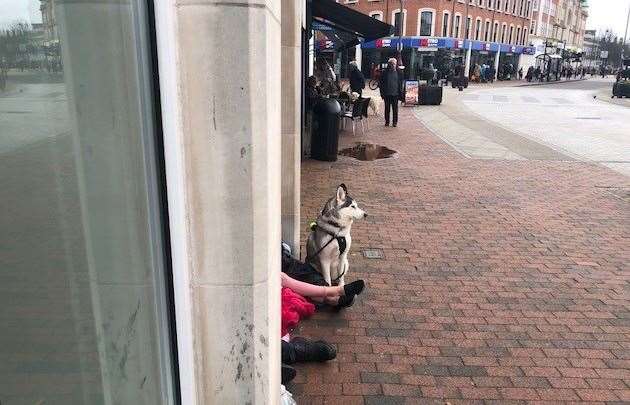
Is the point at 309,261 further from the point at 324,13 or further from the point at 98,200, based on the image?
the point at 324,13

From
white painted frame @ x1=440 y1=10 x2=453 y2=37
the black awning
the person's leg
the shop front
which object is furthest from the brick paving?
white painted frame @ x1=440 y1=10 x2=453 y2=37

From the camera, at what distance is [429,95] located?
→ 2198 cm

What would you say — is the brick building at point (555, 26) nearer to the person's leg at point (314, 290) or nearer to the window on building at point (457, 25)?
the window on building at point (457, 25)

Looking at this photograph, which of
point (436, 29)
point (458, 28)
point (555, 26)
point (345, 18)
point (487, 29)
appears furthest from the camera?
point (555, 26)

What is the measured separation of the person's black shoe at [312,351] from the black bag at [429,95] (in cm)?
1972

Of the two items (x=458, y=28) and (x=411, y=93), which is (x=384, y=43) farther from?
(x=411, y=93)

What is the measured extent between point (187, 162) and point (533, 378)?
9.38 ft

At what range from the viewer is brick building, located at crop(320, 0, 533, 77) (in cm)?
4872

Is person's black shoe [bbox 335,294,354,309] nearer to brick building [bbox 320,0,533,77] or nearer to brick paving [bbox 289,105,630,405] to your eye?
brick paving [bbox 289,105,630,405]

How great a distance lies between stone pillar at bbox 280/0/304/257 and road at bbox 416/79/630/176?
7.44 metres

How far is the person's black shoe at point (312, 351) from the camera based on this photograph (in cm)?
342

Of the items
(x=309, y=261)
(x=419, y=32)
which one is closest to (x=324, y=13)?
(x=309, y=261)

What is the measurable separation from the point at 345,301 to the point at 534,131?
1341 centimetres

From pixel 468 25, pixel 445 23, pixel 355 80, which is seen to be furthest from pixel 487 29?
pixel 355 80
